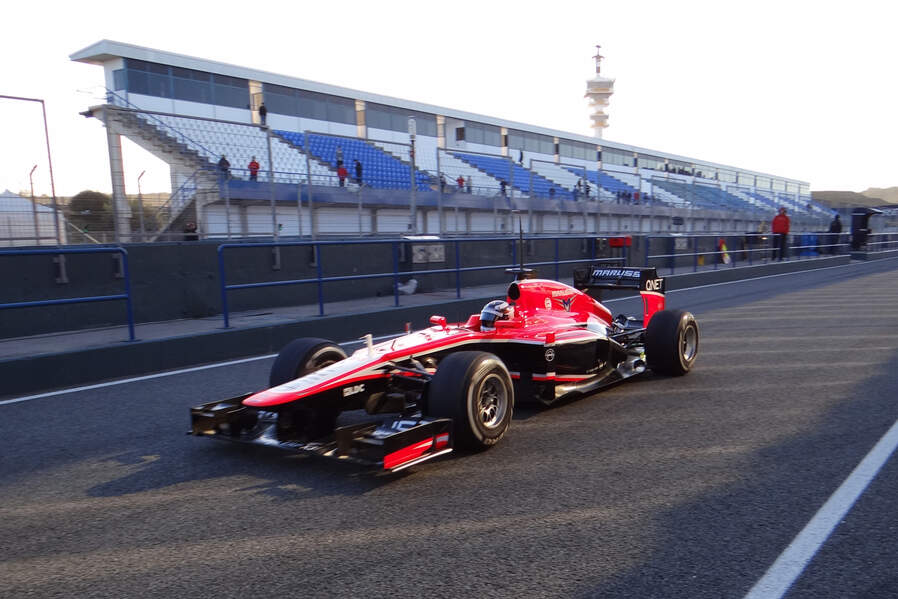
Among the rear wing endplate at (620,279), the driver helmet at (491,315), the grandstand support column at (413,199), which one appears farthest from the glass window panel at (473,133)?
the driver helmet at (491,315)

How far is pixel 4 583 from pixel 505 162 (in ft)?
50.6

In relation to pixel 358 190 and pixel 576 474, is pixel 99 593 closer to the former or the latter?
pixel 576 474

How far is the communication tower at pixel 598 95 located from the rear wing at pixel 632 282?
3462 inches

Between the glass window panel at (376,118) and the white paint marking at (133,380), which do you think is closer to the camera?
the white paint marking at (133,380)

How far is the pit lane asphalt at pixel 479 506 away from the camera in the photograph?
2.82 metres

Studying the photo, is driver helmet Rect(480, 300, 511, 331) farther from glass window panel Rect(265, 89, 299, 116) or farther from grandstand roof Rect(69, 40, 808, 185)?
glass window panel Rect(265, 89, 299, 116)

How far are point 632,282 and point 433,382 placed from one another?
3848 mm

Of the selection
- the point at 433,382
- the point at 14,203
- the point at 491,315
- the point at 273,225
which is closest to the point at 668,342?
the point at 491,315

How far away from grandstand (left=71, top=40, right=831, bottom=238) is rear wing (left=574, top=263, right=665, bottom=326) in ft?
21.2

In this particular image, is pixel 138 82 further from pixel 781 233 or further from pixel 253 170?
pixel 781 233

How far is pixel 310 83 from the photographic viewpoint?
2542 cm

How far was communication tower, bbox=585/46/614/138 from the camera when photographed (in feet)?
299

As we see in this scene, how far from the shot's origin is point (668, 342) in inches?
255

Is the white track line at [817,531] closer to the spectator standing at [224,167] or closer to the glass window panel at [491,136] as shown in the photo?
the spectator standing at [224,167]
